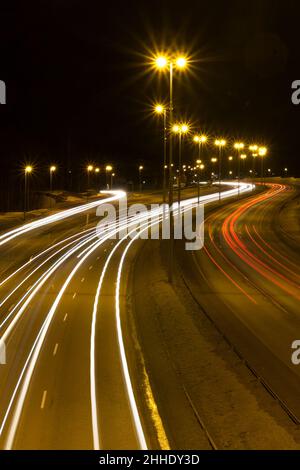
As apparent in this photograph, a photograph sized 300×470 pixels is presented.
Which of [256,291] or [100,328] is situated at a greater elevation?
[256,291]

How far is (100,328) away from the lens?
23.0m

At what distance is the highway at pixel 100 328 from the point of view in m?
14.0

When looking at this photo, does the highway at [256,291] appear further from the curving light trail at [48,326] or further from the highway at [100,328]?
the curving light trail at [48,326]

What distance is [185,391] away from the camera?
16141 mm

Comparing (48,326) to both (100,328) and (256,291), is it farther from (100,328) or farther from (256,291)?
(256,291)

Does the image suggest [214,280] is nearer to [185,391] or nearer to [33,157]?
[185,391]

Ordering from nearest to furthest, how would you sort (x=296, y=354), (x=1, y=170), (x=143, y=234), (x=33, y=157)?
(x=296, y=354)
(x=143, y=234)
(x=1, y=170)
(x=33, y=157)

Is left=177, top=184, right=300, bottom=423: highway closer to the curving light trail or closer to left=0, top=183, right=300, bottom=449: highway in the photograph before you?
left=0, top=183, right=300, bottom=449: highway

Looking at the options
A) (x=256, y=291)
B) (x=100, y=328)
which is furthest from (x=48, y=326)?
(x=256, y=291)

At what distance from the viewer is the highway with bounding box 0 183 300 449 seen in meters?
14.0
